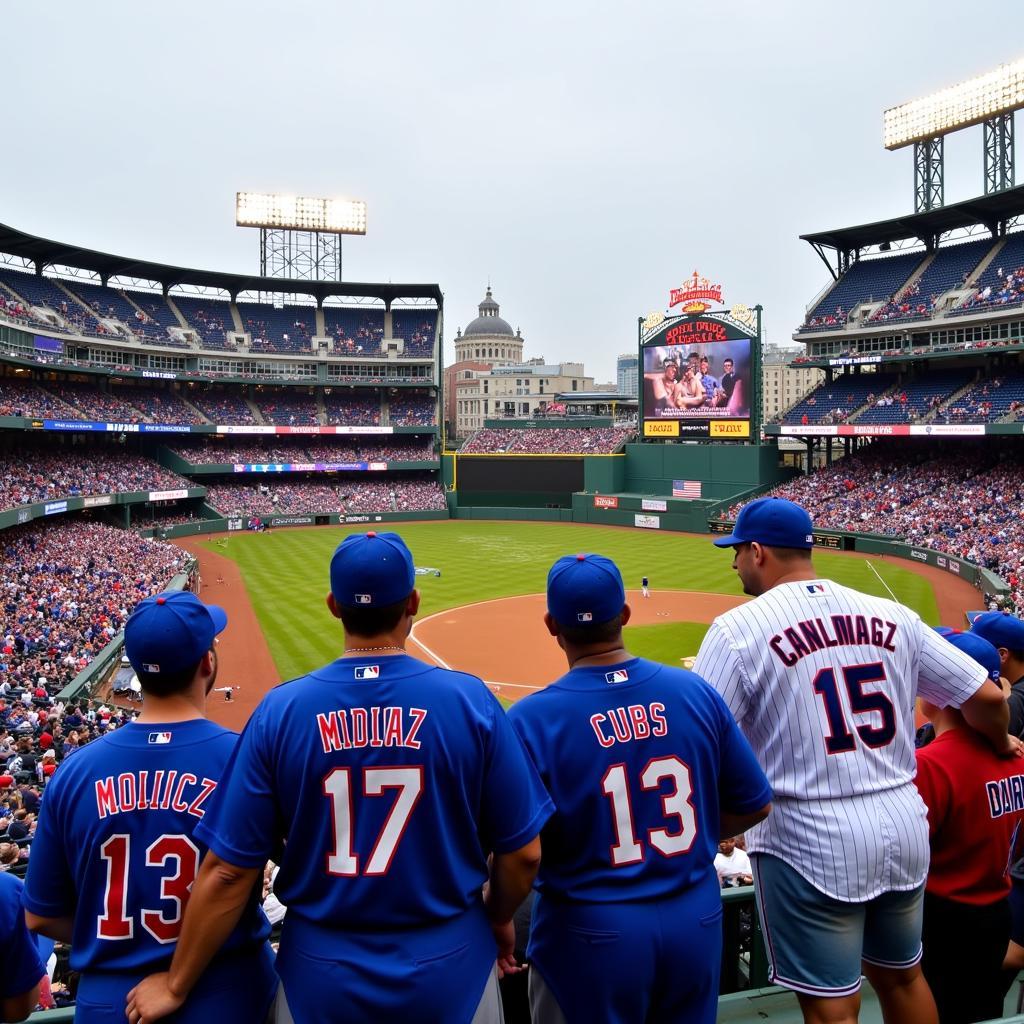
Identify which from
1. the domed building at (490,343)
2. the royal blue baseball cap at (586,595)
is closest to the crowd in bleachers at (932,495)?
the royal blue baseball cap at (586,595)

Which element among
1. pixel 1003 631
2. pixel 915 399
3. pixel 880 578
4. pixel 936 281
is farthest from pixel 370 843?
pixel 936 281

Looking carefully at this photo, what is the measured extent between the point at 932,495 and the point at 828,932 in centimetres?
4419

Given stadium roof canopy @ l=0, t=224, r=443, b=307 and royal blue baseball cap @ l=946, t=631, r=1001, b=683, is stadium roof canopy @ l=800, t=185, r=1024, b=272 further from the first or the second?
royal blue baseball cap @ l=946, t=631, r=1001, b=683

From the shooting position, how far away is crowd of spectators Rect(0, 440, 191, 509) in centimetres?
3672

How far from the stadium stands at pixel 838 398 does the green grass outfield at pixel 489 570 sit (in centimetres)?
1181

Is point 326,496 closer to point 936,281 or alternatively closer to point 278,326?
point 278,326

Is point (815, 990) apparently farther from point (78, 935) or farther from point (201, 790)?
point (78, 935)

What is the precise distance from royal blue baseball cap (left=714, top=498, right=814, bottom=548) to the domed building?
13949 cm

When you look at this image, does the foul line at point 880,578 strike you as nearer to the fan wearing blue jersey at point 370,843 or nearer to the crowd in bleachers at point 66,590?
the crowd in bleachers at point 66,590

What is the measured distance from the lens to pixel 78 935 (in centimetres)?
271

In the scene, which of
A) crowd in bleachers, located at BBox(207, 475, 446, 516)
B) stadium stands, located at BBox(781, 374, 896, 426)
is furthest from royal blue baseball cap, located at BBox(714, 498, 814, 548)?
crowd in bleachers, located at BBox(207, 475, 446, 516)

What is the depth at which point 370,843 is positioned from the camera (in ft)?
8.21

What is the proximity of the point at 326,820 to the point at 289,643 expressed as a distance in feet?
73.8

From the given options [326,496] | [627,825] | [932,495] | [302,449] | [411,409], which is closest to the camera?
[627,825]
